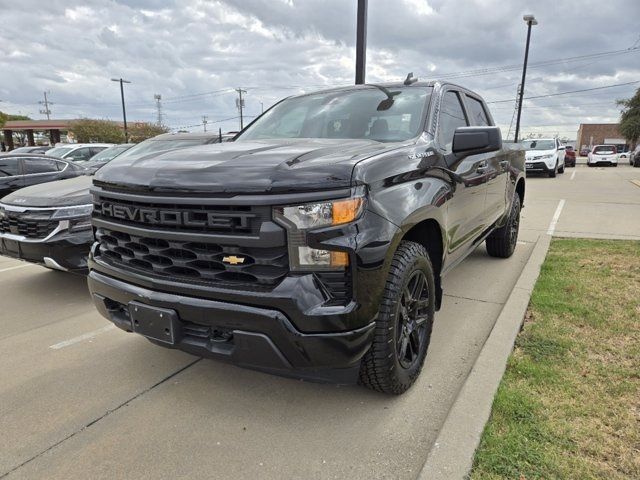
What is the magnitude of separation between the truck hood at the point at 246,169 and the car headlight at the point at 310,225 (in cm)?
→ 9

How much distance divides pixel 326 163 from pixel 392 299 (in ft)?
2.48

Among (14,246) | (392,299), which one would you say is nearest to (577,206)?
(392,299)

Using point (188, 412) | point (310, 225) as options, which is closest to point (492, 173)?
point (310, 225)

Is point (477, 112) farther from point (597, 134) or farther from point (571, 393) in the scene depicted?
point (597, 134)

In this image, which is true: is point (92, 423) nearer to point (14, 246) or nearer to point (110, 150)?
point (14, 246)

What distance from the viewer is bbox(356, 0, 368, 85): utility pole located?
7.45 m

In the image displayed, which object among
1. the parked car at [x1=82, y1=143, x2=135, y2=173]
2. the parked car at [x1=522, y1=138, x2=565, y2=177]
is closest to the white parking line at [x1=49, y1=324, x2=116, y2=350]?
the parked car at [x1=82, y1=143, x2=135, y2=173]

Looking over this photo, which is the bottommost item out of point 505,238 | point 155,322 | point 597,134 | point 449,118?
point 505,238

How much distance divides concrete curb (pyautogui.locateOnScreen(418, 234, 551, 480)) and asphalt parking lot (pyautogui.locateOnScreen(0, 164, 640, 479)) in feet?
0.39

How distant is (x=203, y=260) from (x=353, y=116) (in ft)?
5.81

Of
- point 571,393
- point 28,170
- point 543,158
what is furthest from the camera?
point 543,158

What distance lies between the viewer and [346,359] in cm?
216

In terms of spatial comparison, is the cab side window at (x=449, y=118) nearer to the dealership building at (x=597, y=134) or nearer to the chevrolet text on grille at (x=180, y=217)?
the chevrolet text on grille at (x=180, y=217)

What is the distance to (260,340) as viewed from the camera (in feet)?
6.97
